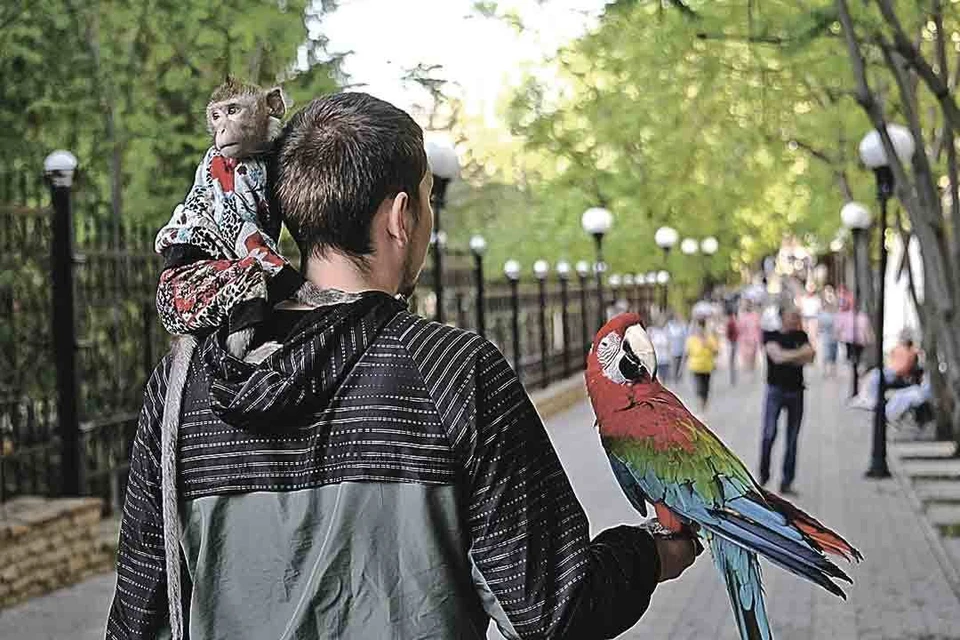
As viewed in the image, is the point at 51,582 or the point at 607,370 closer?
the point at 607,370

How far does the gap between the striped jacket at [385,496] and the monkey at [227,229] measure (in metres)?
0.08

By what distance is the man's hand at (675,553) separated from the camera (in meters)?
2.52

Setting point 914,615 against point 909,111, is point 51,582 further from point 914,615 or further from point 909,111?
point 909,111

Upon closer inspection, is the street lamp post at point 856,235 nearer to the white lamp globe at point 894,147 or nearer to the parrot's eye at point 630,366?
the white lamp globe at point 894,147

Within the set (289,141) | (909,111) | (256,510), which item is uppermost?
(909,111)

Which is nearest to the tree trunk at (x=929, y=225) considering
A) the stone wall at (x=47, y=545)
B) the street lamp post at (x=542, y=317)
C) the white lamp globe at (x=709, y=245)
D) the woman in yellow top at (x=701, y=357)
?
the stone wall at (x=47, y=545)

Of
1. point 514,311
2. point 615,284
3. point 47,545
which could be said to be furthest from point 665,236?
point 47,545

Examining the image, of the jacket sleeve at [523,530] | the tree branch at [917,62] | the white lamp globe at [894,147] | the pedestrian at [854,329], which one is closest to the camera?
the jacket sleeve at [523,530]

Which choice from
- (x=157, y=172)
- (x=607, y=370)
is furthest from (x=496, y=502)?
(x=157, y=172)

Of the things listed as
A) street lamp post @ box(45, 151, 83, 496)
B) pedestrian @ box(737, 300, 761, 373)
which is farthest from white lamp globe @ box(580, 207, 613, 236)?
street lamp post @ box(45, 151, 83, 496)

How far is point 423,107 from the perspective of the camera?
1538 centimetres

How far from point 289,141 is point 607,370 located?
693 mm

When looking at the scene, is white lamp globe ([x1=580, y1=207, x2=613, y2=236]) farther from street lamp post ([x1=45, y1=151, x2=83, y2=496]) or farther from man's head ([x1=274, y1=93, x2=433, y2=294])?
man's head ([x1=274, y1=93, x2=433, y2=294])

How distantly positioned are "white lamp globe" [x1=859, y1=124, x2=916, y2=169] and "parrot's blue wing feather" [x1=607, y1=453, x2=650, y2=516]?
1079cm
